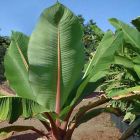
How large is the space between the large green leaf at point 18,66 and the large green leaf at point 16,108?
1131mm

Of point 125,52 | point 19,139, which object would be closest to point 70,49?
point 125,52

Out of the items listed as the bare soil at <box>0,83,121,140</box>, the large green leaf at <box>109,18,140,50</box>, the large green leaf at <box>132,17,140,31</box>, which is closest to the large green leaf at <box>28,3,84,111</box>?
the large green leaf at <box>109,18,140,50</box>

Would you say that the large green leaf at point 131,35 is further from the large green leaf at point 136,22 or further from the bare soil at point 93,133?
the bare soil at point 93,133

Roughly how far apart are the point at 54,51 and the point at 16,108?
1185 mm

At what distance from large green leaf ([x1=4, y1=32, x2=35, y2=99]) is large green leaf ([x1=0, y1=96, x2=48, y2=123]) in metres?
1.13

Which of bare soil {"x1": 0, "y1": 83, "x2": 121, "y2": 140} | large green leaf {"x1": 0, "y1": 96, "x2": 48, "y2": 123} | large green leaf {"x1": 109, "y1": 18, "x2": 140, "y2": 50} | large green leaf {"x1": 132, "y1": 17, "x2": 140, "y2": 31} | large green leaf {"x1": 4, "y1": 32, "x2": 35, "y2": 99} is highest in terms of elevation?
large green leaf {"x1": 132, "y1": 17, "x2": 140, "y2": 31}

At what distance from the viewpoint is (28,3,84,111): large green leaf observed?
599 centimetres

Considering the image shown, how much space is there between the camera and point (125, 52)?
769 centimetres

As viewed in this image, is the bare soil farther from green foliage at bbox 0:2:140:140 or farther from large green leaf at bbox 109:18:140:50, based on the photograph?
large green leaf at bbox 109:18:140:50

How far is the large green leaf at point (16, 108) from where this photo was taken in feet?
17.2

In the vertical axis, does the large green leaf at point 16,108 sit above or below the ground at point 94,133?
above

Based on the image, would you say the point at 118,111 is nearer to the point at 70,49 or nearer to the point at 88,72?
the point at 88,72

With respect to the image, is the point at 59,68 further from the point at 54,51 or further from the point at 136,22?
the point at 136,22

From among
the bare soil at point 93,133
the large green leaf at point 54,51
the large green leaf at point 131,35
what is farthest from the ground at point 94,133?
the large green leaf at point 131,35
